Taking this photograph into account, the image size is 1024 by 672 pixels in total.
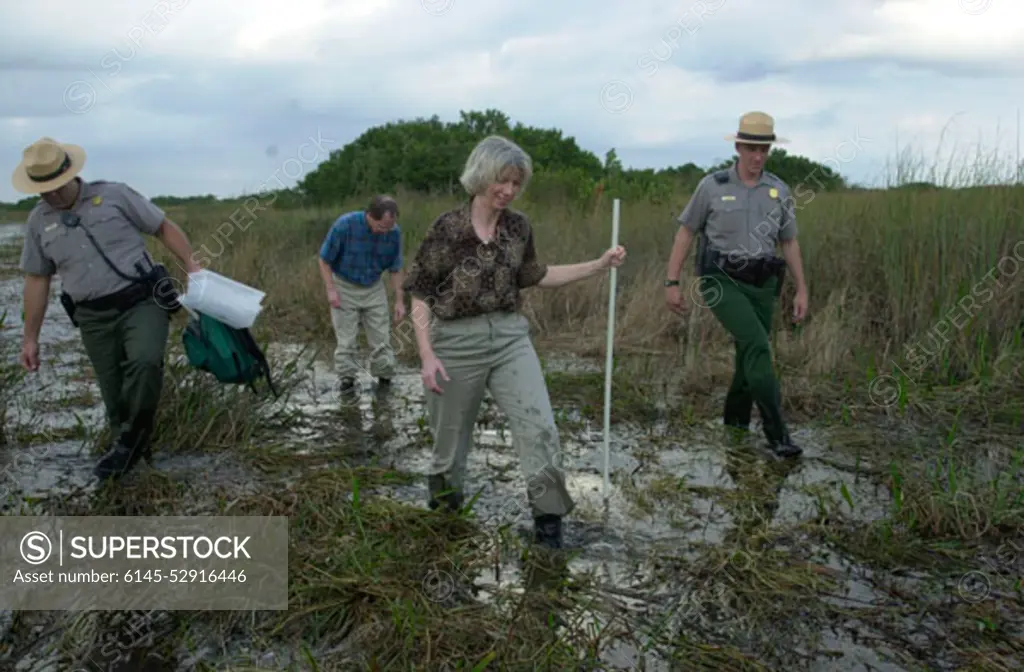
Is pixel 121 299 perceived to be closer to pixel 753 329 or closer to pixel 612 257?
pixel 612 257

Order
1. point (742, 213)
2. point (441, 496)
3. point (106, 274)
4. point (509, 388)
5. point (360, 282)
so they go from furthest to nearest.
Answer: point (360, 282) < point (742, 213) < point (106, 274) < point (441, 496) < point (509, 388)

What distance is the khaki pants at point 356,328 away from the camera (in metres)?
8.17

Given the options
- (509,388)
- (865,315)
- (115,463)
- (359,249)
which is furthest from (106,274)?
(865,315)

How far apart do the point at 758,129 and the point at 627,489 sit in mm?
2253

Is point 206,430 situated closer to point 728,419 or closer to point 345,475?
point 345,475

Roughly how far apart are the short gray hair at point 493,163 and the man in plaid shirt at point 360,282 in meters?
3.68

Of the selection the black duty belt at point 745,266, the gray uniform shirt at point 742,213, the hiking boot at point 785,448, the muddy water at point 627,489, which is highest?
the gray uniform shirt at point 742,213

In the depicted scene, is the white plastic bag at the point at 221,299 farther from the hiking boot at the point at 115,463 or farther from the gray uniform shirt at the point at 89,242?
the hiking boot at the point at 115,463

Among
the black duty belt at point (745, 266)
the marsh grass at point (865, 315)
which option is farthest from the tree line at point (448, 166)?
the black duty belt at point (745, 266)

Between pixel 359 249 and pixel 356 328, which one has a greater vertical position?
pixel 359 249

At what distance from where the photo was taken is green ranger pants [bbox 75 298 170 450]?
5211 millimetres

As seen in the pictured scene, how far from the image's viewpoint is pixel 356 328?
8266 millimetres

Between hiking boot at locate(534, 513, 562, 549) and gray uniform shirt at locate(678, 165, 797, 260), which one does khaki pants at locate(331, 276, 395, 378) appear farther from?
hiking boot at locate(534, 513, 562, 549)

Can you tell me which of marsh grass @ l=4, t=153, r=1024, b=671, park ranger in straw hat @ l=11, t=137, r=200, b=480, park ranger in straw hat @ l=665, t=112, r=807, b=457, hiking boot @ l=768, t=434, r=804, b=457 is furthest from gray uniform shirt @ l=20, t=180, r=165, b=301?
hiking boot @ l=768, t=434, r=804, b=457
